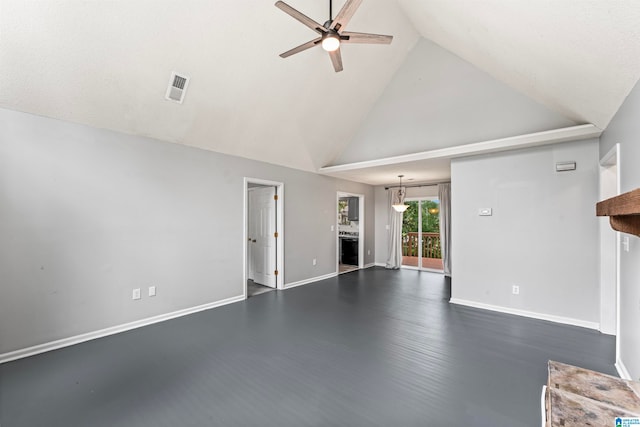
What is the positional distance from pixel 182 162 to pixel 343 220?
5435 millimetres

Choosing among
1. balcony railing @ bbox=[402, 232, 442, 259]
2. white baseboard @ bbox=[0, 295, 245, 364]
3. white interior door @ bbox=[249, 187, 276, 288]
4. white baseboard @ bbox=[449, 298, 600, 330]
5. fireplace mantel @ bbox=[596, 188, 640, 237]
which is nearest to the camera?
fireplace mantel @ bbox=[596, 188, 640, 237]

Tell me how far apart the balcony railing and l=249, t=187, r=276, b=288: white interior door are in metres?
4.21

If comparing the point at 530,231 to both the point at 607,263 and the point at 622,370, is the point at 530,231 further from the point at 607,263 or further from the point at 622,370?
the point at 622,370

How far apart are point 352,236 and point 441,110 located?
4.15m

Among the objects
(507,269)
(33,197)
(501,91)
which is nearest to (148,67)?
(33,197)

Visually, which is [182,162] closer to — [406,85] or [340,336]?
[340,336]

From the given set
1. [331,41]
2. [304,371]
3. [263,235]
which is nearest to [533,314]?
[304,371]

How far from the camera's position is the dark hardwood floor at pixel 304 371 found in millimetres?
1937

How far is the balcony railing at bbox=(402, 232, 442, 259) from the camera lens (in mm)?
7602

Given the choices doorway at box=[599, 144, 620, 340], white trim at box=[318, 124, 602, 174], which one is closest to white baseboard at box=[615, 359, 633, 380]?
doorway at box=[599, 144, 620, 340]

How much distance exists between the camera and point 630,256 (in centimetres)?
223

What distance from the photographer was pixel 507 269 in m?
4.02

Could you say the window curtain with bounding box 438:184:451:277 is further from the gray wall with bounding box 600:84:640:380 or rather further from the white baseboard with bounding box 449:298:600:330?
the gray wall with bounding box 600:84:640:380

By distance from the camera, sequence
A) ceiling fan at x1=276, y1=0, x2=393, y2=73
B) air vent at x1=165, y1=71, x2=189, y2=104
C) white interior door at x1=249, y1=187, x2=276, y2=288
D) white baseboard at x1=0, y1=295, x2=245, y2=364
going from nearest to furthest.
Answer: ceiling fan at x1=276, y1=0, x2=393, y2=73, white baseboard at x1=0, y1=295, x2=245, y2=364, air vent at x1=165, y1=71, x2=189, y2=104, white interior door at x1=249, y1=187, x2=276, y2=288
